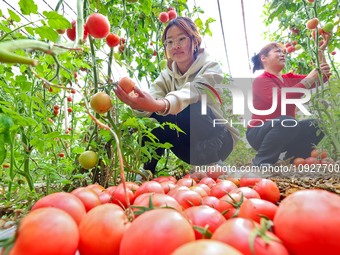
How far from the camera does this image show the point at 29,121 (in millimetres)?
830

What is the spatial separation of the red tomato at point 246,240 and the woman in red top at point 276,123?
6.14ft

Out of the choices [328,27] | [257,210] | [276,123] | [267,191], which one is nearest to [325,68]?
[328,27]

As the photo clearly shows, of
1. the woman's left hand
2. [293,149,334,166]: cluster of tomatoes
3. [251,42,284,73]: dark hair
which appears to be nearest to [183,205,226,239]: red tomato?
the woman's left hand

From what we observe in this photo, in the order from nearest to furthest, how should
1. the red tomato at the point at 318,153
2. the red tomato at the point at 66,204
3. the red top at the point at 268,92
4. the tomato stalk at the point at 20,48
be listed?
1. the tomato stalk at the point at 20,48
2. the red tomato at the point at 66,204
3. the red tomato at the point at 318,153
4. the red top at the point at 268,92

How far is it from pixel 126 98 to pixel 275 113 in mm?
1789

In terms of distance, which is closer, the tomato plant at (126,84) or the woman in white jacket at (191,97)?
the tomato plant at (126,84)

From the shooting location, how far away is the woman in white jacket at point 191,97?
183cm

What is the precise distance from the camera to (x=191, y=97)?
1.66m

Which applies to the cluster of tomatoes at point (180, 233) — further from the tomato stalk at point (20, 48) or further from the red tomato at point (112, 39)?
the red tomato at point (112, 39)

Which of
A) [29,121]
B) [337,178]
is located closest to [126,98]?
[29,121]

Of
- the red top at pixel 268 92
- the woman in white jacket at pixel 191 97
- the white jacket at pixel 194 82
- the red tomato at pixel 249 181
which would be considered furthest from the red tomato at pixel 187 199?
the red top at pixel 268 92

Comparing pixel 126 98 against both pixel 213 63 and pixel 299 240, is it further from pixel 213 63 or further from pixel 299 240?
pixel 213 63

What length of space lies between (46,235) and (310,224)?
1.15 feet

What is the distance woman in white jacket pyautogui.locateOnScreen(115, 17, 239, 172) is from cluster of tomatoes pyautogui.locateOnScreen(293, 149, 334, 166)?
50 centimetres
